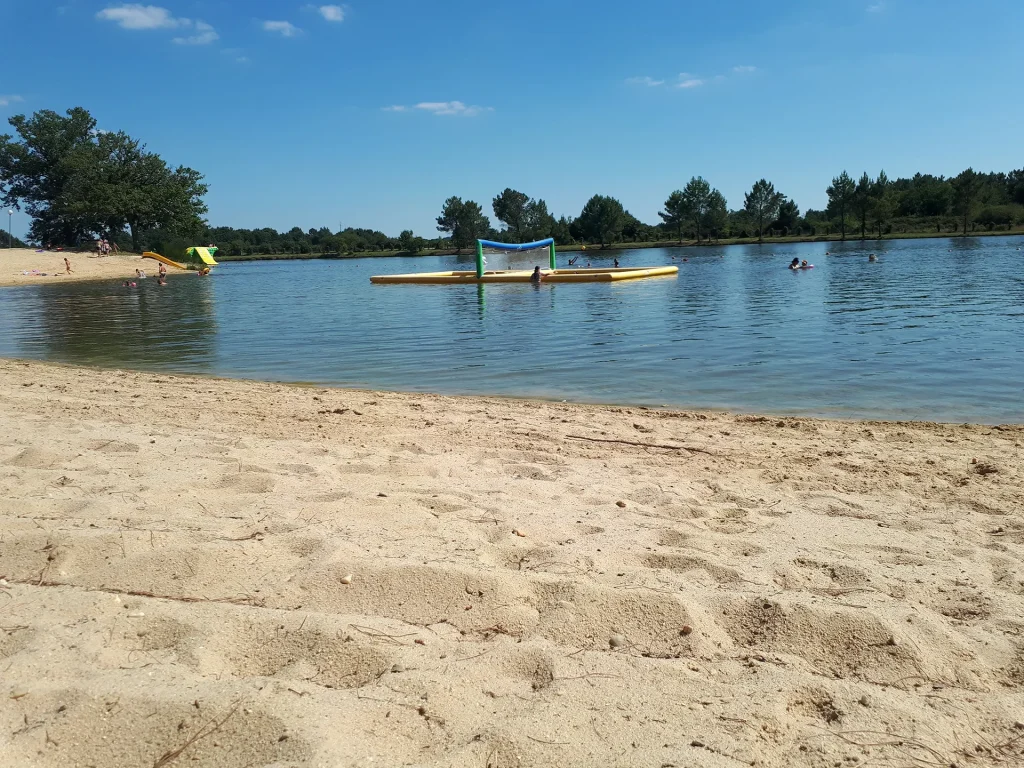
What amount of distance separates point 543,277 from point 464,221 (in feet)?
320

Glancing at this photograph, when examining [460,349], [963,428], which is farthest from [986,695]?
[460,349]

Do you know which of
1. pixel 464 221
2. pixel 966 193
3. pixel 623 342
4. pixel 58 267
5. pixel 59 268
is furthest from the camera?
pixel 464 221

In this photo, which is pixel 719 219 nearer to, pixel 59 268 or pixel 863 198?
pixel 863 198

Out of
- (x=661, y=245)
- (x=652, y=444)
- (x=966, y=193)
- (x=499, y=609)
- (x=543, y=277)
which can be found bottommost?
(x=652, y=444)

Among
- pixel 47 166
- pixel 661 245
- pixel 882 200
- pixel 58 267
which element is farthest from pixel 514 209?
pixel 58 267

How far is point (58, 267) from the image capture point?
48656 mm

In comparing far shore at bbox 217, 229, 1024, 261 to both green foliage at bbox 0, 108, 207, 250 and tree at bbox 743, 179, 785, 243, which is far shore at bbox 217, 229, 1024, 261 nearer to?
tree at bbox 743, 179, 785, 243

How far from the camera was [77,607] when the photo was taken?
263 centimetres

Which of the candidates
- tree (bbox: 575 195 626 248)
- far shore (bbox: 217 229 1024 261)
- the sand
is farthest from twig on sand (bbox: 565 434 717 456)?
tree (bbox: 575 195 626 248)

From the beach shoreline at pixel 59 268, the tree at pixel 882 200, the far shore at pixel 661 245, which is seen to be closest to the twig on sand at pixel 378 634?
the beach shoreline at pixel 59 268

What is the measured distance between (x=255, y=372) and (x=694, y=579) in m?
10.1

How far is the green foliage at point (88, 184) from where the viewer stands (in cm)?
6162

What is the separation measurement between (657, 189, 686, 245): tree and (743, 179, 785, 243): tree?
9.53 metres

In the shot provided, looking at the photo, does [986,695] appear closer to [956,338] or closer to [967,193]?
[956,338]
